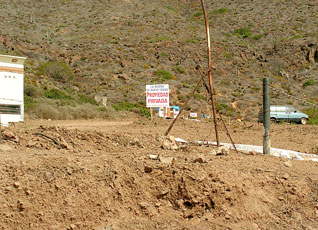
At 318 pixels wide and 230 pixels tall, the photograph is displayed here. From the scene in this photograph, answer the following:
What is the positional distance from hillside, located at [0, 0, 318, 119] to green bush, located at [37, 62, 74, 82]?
0.28ft

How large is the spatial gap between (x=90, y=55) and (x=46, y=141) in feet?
114

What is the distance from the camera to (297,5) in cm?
5694

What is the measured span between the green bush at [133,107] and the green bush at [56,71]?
7045 mm

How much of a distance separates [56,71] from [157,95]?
17.3 m

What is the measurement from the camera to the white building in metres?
11.3

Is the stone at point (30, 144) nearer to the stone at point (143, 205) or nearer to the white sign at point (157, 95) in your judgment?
the stone at point (143, 205)

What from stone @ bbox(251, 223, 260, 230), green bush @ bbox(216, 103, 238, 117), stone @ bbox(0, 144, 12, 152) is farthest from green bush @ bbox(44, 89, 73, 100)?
stone @ bbox(251, 223, 260, 230)

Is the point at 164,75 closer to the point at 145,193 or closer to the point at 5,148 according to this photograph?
the point at 5,148

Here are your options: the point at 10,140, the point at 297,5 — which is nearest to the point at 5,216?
the point at 10,140

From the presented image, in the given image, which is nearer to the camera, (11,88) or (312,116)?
(11,88)

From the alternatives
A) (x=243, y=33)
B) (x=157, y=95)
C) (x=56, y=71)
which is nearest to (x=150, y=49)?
(x=56, y=71)

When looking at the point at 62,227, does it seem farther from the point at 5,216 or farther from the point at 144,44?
the point at 144,44

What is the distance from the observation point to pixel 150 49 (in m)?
42.1

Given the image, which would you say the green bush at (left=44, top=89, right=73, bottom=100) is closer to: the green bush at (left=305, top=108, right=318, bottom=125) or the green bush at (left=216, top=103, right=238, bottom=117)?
the green bush at (left=216, top=103, right=238, bottom=117)
